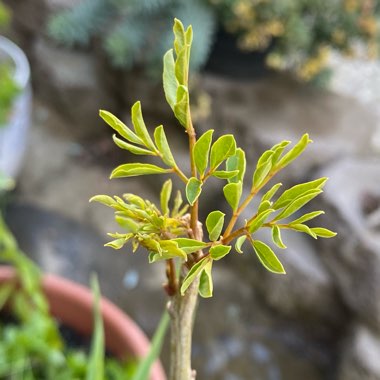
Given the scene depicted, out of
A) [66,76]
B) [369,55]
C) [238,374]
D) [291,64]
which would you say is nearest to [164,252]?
[238,374]

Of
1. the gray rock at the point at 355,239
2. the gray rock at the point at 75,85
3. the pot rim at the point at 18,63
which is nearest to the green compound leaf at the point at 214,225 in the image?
the gray rock at the point at 355,239

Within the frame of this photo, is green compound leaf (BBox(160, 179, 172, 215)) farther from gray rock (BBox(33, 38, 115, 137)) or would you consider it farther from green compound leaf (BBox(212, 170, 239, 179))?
gray rock (BBox(33, 38, 115, 137))

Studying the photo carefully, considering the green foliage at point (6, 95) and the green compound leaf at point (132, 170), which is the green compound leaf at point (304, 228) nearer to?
the green compound leaf at point (132, 170)

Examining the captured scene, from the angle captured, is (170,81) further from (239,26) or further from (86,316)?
(239,26)

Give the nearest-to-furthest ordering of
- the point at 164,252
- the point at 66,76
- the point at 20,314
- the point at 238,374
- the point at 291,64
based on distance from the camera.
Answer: the point at 164,252
the point at 20,314
the point at 238,374
the point at 291,64
the point at 66,76

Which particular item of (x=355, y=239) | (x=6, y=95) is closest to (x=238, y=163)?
(x=6, y=95)

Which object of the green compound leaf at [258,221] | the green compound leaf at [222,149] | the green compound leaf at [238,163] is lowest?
the green compound leaf at [258,221]

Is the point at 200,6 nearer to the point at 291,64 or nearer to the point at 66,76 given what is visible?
the point at 291,64
